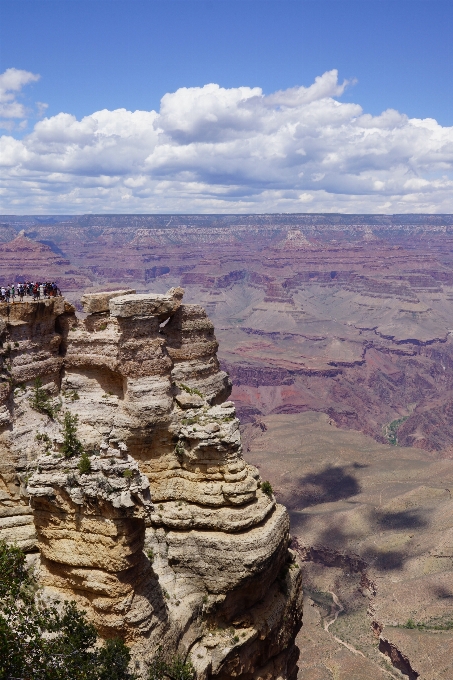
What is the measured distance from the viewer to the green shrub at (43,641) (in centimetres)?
1967

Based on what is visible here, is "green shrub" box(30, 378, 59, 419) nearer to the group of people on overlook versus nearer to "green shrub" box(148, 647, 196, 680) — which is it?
the group of people on overlook

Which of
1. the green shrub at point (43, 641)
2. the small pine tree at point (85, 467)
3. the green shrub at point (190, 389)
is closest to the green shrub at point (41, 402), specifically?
the small pine tree at point (85, 467)

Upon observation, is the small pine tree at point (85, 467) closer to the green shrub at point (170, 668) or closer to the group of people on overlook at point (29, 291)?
the green shrub at point (170, 668)

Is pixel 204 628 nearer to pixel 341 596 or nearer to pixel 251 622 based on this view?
pixel 251 622

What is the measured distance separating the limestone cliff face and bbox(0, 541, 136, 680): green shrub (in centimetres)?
105

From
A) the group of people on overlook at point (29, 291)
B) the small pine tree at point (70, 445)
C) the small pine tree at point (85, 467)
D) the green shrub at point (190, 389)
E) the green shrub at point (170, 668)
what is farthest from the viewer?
the green shrub at point (190, 389)

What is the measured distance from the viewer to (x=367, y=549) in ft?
256

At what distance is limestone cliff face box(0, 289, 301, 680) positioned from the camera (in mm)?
23594

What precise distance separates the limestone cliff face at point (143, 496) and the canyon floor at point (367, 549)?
87.6ft

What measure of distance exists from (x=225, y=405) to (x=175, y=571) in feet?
29.6

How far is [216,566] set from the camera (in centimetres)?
2802

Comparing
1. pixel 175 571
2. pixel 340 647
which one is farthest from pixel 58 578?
pixel 340 647

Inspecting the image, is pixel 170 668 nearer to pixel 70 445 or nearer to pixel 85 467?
pixel 85 467

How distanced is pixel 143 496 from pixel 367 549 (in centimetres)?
6264
